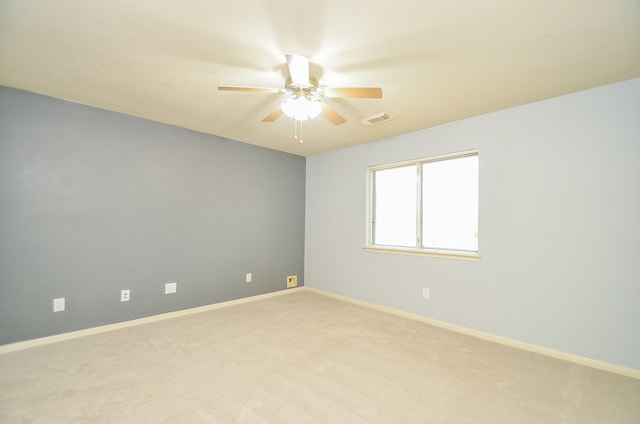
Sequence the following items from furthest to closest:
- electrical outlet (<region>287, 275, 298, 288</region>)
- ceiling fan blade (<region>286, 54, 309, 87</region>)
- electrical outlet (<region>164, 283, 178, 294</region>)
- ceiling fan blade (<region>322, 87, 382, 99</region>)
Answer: electrical outlet (<region>287, 275, 298, 288</region>)
electrical outlet (<region>164, 283, 178, 294</region>)
ceiling fan blade (<region>322, 87, 382, 99</region>)
ceiling fan blade (<region>286, 54, 309, 87</region>)

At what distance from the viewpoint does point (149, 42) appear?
1.84 metres

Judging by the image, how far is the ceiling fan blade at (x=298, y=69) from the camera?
1.71 m

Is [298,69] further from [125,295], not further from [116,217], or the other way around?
[125,295]

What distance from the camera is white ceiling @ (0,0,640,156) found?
1.55 meters

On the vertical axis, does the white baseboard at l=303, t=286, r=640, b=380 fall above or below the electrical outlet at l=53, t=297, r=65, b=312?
below

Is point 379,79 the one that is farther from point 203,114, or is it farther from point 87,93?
point 87,93

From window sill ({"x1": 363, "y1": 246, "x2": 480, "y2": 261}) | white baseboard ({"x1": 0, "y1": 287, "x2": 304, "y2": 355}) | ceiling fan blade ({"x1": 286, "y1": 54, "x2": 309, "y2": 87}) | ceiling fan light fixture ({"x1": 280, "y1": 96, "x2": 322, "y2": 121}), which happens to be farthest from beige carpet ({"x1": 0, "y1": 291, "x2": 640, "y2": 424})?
ceiling fan blade ({"x1": 286, "y1": 54, "x2": 309, "y2": 87})

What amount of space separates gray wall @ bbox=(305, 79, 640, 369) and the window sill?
0.07 m

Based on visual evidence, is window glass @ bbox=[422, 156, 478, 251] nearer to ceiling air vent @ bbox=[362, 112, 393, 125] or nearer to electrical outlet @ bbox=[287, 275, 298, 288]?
ceiling air vent @ bbox=[362, 112, 393, 125]

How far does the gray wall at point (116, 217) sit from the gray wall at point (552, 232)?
242cm

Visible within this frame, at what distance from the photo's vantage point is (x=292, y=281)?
477 cm

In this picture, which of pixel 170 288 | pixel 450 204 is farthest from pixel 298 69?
pixel 170 288

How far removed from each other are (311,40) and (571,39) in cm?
163

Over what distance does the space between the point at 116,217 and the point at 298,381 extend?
261 cm
